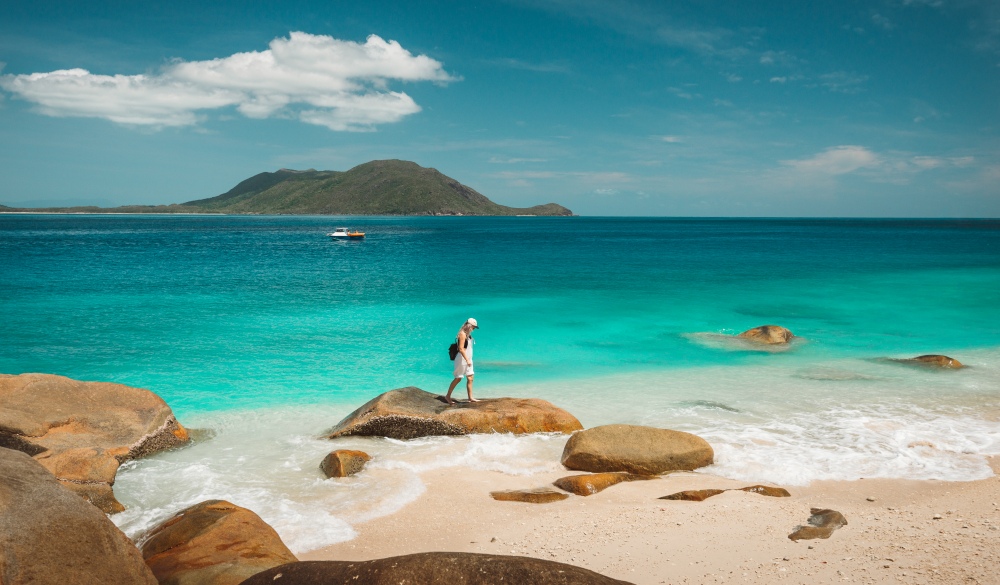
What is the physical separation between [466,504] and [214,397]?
1024cm

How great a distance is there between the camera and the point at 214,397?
16.5 meters

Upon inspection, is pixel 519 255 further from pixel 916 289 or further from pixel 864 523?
pixel 864 523

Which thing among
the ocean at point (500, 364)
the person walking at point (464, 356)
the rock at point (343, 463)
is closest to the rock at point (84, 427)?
the ocean at point (500, 364)

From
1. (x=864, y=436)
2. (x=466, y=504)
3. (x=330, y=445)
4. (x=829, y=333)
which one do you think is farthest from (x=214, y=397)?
(x=829, y=333)

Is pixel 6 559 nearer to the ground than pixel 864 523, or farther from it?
farther from it

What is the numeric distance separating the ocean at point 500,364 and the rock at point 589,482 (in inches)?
44.7

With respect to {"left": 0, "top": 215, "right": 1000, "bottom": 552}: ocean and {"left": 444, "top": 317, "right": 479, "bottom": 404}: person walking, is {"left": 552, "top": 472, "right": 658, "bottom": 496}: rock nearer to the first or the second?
{"left": 0, "top": 215, "right": 1000, "bottom": 552}: ocean

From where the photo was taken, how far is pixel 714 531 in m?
8.19

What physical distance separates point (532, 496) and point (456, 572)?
5.55 metres

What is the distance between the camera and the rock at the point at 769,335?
23.1 m

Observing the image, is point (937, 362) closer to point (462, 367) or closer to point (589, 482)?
point (589, 482)

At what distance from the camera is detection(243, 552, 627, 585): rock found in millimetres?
4008

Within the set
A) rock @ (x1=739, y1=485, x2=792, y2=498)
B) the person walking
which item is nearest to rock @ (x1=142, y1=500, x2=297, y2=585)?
the person walking

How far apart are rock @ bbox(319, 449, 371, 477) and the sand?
1.37m
